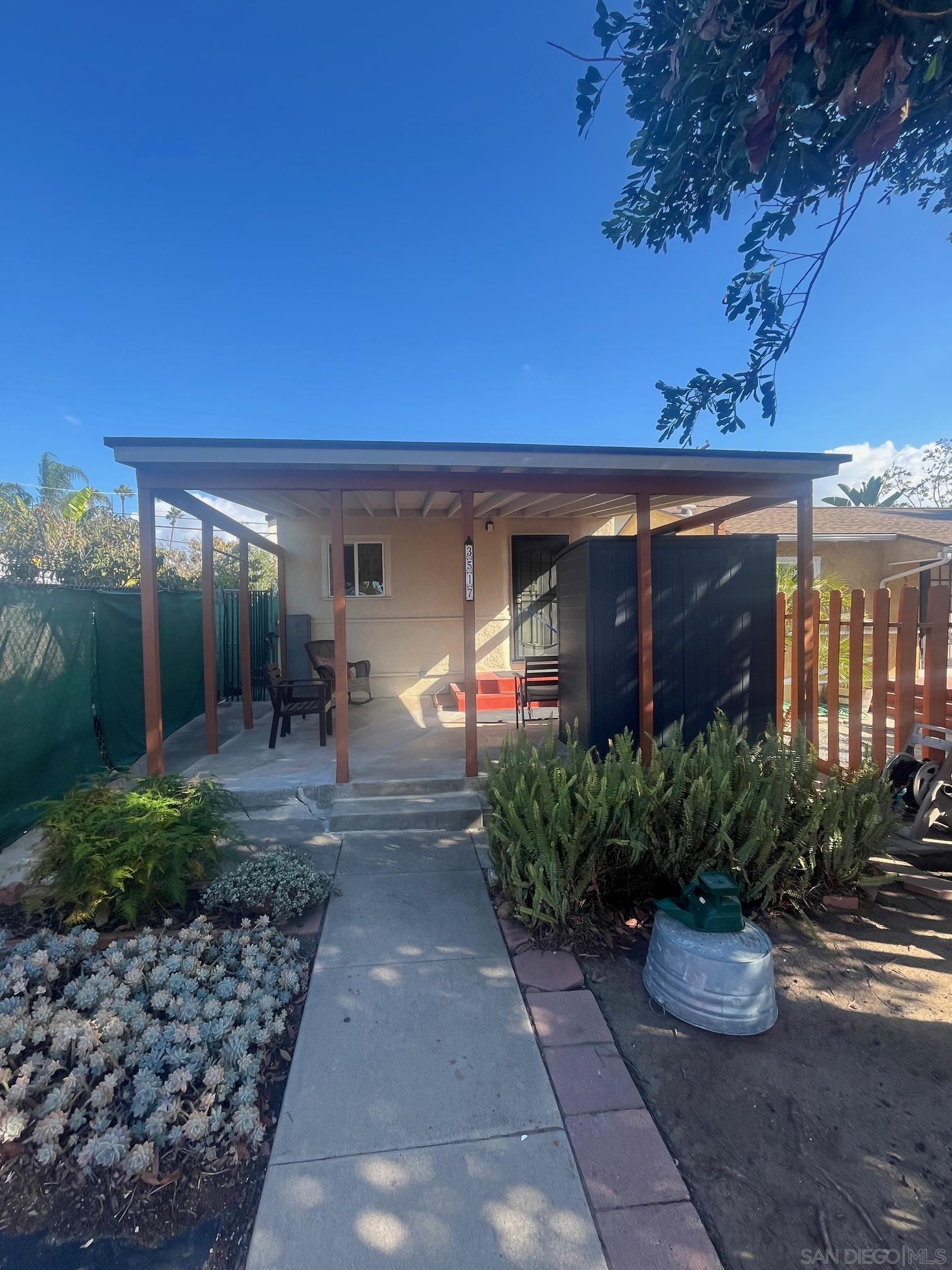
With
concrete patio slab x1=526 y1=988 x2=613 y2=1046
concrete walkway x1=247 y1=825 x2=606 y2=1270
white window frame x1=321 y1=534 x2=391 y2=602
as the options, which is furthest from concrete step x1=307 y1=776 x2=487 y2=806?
white window frame x1=321 y1=534 x2=391 y2=602

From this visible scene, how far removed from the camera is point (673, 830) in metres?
2.99

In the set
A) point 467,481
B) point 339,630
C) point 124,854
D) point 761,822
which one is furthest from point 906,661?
point 124,854

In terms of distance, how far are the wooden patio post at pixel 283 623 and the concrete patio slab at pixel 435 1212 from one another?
689 cm

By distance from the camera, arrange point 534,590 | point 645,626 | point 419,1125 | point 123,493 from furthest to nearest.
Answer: point 123,493, point 534,590, point 645,626, point 419,1125

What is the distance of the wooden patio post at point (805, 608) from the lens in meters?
4.96

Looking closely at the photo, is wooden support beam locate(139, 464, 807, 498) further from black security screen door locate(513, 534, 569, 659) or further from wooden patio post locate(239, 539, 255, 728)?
black security screen door locate(513, 534, 569, 659)

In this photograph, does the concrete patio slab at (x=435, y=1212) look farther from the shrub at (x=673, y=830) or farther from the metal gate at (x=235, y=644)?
the metal gate at (x=235, y=644)

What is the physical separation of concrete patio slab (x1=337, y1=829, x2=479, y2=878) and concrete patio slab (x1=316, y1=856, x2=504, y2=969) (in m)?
0.09

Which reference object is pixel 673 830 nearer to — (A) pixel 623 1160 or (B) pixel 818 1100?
(B) pixel 818 1100

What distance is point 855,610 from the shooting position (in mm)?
4531

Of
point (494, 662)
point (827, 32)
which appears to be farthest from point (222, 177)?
point (827, 32)

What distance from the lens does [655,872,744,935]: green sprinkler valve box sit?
7.59ft

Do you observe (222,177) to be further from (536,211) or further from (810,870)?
(810,870)

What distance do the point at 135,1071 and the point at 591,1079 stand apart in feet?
5.32
